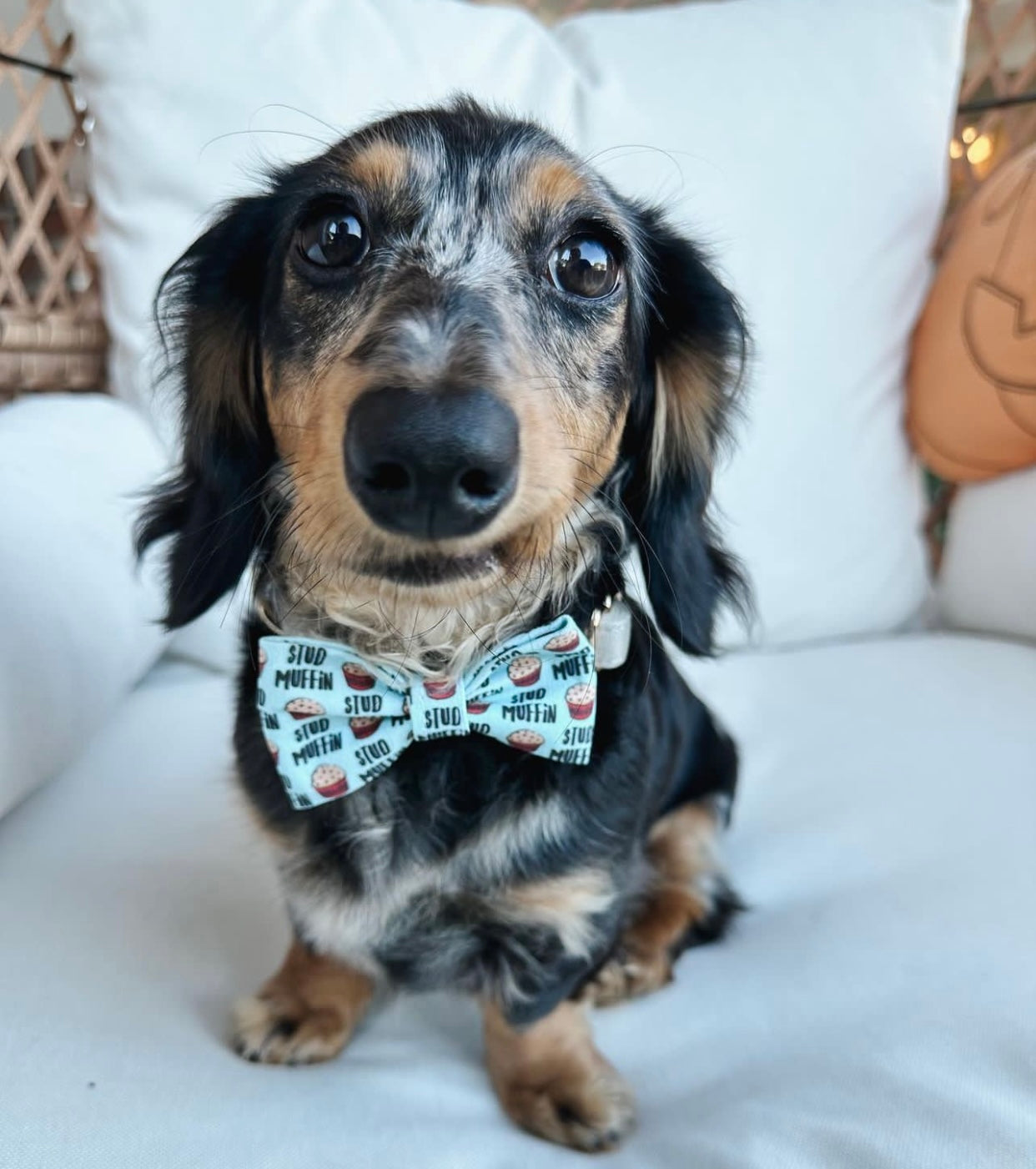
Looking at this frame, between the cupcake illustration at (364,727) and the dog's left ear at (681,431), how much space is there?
334mm

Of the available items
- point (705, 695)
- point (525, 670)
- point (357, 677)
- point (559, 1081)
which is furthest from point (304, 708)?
point (705, 695)

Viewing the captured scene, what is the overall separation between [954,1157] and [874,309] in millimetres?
1355

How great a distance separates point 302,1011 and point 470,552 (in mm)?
553

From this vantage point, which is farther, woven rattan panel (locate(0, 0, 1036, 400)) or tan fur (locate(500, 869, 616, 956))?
woven rattan panel (locate(0, 0, 1036, 400))

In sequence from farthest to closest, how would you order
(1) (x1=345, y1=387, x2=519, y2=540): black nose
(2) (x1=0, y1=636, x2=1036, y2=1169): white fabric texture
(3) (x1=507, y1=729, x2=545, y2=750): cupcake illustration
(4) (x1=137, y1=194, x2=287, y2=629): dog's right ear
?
(4) (x1=137, y1=194, x2=287, y2=629): dog's right ear
(3) (x1=507, y1=729, x2=545, y2=750): cupcake illustration
(2) (x1=0, y1=636, x2=1036, y2=1169): white fabric texture
(1) (x1=345, y1=387, x2=519, y2=540): black nose

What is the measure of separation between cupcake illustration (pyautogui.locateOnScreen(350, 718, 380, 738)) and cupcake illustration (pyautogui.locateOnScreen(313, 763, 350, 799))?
0.11ft

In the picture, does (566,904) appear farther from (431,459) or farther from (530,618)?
(431,459)

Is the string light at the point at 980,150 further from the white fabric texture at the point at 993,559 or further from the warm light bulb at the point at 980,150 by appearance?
the white fabric texture at the point at 993,559

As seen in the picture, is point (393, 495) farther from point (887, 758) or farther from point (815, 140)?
point (815, 140)

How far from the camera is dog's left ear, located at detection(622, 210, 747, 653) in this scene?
1015 mm

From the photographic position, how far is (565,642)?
0.86 metres

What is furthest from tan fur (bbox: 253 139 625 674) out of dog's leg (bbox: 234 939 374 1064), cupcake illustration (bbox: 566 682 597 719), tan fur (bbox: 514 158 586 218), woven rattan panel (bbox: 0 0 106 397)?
woven rattan panel (bbox: 0 0 106 397)

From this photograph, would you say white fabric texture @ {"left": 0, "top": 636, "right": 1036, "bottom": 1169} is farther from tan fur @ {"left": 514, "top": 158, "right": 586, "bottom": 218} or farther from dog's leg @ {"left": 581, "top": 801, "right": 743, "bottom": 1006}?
tan fur @ {"left": 514, "top": 158, "right": 586, "bottom": 218}

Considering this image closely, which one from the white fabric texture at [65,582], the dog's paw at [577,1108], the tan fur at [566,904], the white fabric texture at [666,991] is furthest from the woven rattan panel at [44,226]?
the dog's paw at [577,1108]
